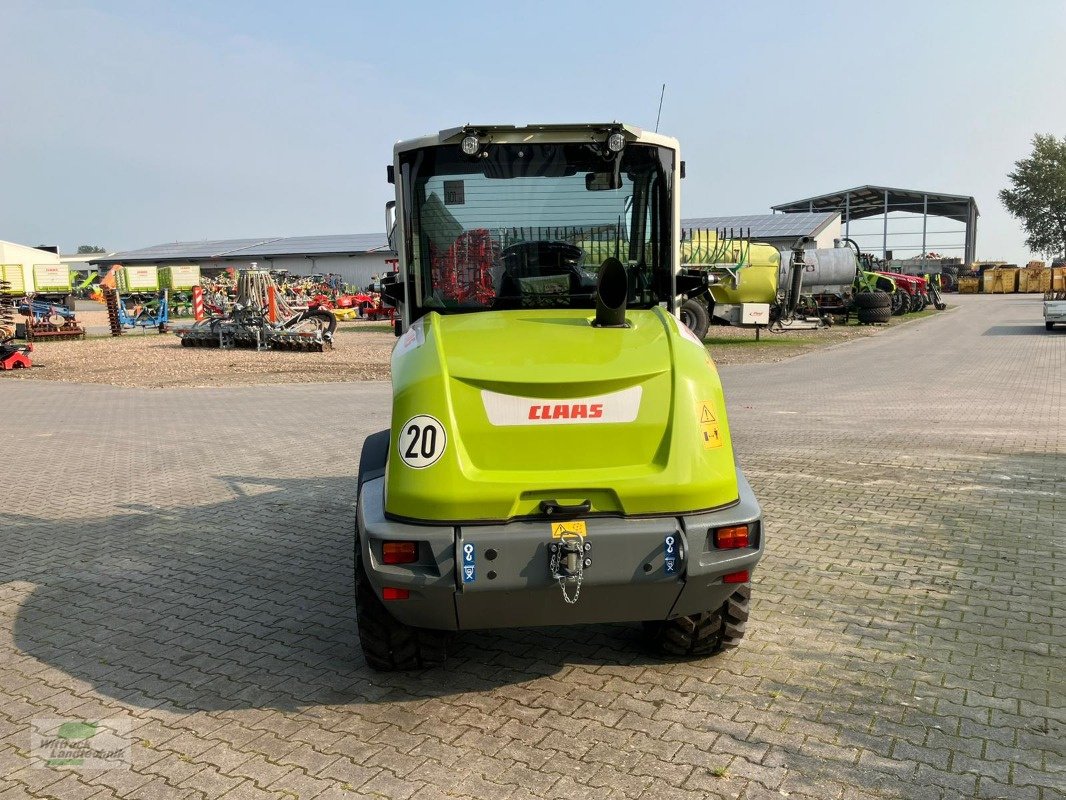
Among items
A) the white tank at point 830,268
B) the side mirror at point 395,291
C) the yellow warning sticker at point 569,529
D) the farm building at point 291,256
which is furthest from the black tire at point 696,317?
the farm building at point 291,256

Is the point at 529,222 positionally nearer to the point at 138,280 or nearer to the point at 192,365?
the point at 192,365

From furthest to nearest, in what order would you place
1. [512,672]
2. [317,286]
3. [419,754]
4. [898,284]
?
[317,286], [898,284], [512,672], [419,754]

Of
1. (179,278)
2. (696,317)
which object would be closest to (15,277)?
(179,278)

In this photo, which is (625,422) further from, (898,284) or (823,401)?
(898,284)

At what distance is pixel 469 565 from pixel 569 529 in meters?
0.41

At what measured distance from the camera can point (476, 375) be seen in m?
3.59

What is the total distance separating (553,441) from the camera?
3.54 metres

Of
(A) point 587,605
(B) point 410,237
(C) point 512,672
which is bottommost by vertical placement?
(C) point 512,672

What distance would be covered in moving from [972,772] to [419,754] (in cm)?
207

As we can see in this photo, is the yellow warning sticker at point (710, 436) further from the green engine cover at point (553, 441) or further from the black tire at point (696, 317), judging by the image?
the black tire at point (696, 317)

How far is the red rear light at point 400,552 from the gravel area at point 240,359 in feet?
46.9

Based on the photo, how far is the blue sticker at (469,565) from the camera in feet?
11.1

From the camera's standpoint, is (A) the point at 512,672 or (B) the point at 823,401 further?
(B) the point at 823,401

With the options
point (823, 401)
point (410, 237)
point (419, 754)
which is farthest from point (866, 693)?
point (823, 401)
